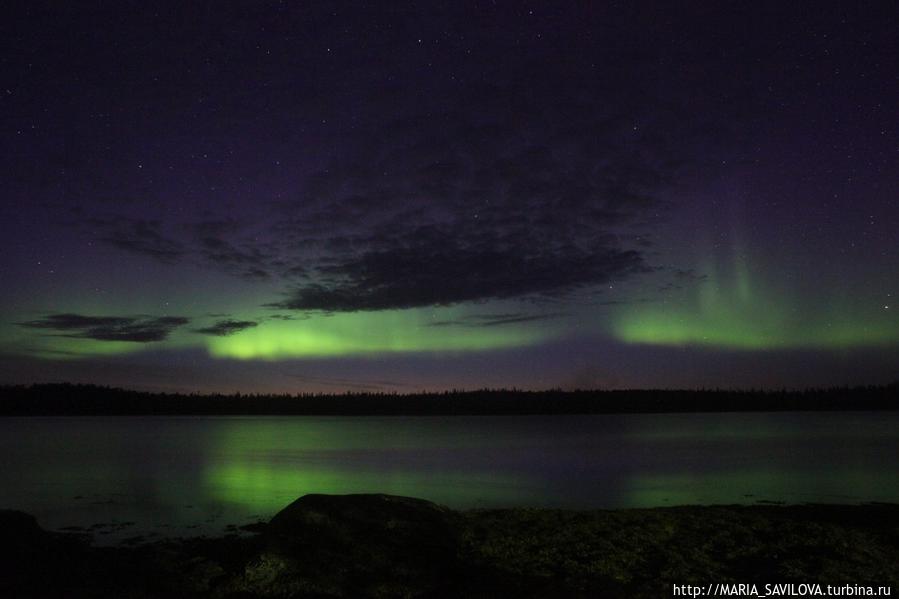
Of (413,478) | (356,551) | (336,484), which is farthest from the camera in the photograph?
(413,478)

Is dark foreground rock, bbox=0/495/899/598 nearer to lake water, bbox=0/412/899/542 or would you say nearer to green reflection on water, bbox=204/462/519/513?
lake water, bbox=0/412/899/542

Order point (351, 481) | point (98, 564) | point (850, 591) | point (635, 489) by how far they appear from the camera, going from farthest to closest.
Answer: point (351, 481)
point (635, 489)
point (98, 564)
point (850, 591)

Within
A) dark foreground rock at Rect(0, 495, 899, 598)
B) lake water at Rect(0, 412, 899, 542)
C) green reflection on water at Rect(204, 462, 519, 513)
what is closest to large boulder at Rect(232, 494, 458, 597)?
dark foreground rock at Rect(0, 495, 899, 598)

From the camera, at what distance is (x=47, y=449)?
63.9m

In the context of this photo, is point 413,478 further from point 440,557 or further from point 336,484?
point 440,557

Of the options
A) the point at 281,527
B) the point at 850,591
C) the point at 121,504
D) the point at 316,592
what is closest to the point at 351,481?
the point at 121,504

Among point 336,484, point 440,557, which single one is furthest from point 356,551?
point 336,484

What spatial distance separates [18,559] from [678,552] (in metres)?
14.0

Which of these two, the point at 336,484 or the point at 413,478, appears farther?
the point at 413,478

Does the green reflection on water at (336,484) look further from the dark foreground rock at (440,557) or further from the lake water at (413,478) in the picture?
the dark foreground rock at (440,557)

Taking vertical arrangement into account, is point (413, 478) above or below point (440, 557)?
below

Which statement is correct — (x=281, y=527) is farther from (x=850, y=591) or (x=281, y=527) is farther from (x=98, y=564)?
(x=850, y=591)

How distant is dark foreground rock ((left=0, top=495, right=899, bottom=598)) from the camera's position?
12.3m

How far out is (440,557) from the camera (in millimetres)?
14094
